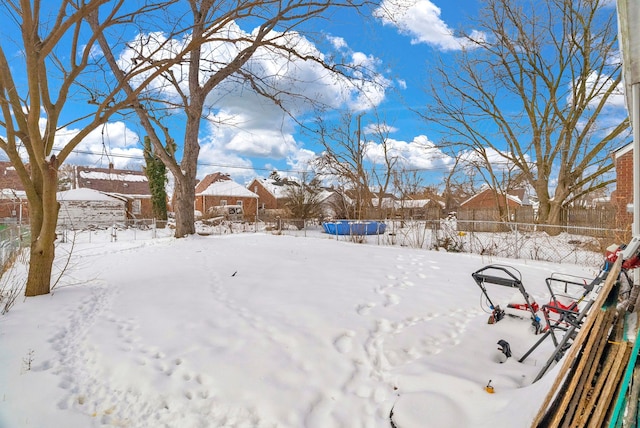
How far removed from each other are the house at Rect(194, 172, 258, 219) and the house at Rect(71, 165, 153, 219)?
4.98 meters

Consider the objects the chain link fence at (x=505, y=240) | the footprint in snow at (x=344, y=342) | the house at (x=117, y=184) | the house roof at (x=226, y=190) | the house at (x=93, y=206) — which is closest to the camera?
the footprint in snow at (x=344, y=342)

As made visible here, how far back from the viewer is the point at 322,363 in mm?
3086

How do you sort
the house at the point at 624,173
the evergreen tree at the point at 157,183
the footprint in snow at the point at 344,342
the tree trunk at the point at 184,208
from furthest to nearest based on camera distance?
the evergreen tree at the point at 157,183
the tree trunk at the point at 184,208
the house at the point at 624,173
the footprint in snow at the point at 344,342

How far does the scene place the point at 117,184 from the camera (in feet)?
114

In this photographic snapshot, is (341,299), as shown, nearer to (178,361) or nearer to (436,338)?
(436,338)

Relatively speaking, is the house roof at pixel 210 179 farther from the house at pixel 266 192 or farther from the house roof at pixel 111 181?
the house roof at pixel 111 181

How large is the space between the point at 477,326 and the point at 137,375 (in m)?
3.54

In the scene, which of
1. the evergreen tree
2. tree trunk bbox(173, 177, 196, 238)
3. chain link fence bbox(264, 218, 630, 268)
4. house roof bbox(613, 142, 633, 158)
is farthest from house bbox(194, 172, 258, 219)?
house roof bbox(613, 142, 633, 158)

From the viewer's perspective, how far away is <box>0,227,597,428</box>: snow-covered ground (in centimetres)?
236

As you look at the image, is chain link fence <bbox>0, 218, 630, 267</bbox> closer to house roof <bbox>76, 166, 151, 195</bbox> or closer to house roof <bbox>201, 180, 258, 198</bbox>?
house roof <bbox>201, 180, 258, 198</bbox>

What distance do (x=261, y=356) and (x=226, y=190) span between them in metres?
33.9

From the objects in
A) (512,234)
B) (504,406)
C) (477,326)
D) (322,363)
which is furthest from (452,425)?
(512,234)

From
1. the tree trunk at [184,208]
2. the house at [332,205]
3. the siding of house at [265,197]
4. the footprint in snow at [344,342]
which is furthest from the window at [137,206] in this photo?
the footprint in snow at [344,342]

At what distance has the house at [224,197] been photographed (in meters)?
34.6
